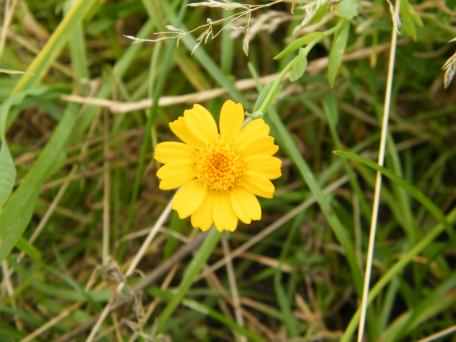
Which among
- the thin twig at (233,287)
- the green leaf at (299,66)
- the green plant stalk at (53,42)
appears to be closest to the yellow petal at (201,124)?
the green leaf at (299,66)

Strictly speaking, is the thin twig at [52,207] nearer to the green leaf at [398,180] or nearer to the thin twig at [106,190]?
the thin twig at [106,190]

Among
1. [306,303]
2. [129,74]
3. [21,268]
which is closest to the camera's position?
[21,268]

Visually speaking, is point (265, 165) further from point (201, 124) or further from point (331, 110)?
point (331, 110)

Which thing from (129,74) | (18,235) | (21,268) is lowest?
(21,268)

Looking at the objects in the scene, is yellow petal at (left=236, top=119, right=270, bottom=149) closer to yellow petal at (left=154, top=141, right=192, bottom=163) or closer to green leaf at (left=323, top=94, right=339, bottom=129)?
yellow petal at (left=154, top=141, right=192, bottom=163)

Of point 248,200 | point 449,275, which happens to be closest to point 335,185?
point 449,275

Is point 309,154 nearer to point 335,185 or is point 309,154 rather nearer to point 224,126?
point 335,185

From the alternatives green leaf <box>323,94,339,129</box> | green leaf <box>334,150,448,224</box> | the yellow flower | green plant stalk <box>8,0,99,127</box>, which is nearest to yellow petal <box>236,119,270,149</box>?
the yellow flower
